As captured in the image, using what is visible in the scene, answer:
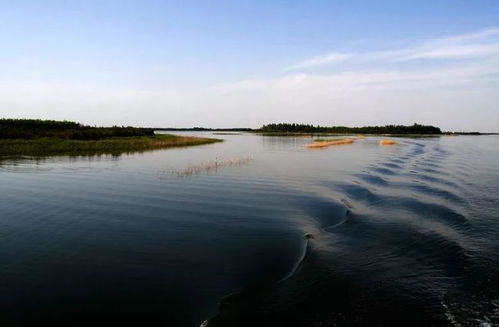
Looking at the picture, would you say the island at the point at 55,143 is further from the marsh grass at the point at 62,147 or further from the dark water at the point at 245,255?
the dark water at the point at 245,255

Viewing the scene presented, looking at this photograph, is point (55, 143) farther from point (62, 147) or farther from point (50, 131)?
point (50, 131)

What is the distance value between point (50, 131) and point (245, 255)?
239 feet

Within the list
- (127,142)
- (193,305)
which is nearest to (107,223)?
(193,305)

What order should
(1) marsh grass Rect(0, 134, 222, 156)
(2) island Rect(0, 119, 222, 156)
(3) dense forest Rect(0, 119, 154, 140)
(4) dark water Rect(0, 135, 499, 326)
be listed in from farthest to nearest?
(3) dense forest Rect(0, 119, 154, 140)
(2) island Rect(0, 119, 222, 156)
(1) marsh grass Rect(0, 134, 222, 156)
(4) dark water Rect(0, 135, 499, 326)

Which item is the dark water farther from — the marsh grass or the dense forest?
the dense forest

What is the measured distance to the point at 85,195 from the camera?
25.3 m

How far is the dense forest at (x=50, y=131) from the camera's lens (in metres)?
64.0

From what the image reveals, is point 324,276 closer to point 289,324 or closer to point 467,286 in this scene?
point 289,324

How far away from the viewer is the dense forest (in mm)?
64000

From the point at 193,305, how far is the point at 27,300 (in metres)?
4.72

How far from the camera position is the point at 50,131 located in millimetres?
74062

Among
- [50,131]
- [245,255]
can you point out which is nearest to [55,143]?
[50,131]

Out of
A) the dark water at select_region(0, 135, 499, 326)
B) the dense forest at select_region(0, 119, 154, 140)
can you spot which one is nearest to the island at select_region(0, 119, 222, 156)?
the dense forest at select_region(0, 119, 154, 140)

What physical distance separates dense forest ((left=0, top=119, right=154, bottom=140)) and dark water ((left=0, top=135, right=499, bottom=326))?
4216 cm
